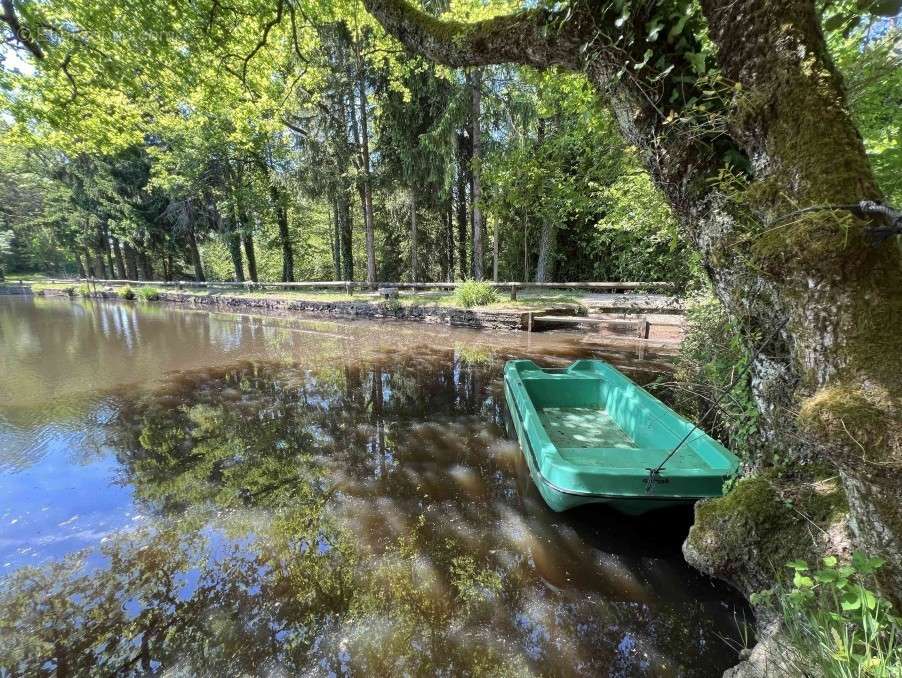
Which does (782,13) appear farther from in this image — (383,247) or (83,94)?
(383,247)

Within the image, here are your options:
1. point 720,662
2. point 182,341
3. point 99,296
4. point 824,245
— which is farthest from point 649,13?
point 99,296

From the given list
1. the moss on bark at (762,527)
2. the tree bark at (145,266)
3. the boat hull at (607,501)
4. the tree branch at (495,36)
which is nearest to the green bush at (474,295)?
the tree branch at (495,36)

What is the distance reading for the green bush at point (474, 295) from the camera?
1129cm

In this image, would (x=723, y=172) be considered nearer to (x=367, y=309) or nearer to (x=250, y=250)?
(x=367, y=309)

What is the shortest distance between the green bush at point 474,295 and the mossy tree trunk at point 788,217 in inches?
368

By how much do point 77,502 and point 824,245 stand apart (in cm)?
518

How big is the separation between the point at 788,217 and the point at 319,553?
3.10 meters

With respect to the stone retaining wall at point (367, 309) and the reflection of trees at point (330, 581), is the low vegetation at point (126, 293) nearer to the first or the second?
the stone retaining wall at point (367, 309)

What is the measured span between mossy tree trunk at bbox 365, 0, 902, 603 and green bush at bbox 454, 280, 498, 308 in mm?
9349

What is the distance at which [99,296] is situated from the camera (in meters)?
22.1

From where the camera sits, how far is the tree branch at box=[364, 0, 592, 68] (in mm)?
1968

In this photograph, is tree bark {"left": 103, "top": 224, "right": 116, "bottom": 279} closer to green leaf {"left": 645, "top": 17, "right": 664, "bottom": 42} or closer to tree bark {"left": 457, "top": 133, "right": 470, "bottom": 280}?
tree bark {"left": 457, "top": 133, "right": 470, "bottom": 280}

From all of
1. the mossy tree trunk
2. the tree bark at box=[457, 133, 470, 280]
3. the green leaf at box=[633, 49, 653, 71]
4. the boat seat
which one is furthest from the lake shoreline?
the green leaf at box=[633, 49, 653, 71]

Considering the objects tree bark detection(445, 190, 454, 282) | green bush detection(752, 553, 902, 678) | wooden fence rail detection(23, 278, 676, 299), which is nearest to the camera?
green bush detection(752, 553, 902, 678)
